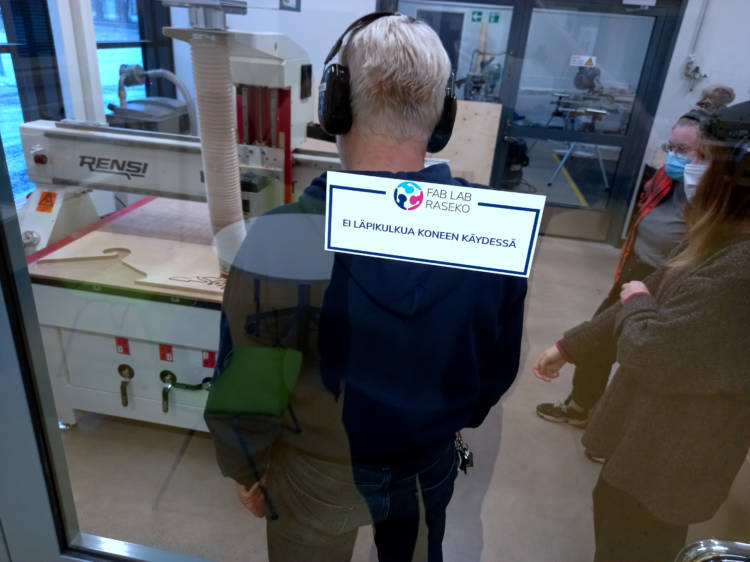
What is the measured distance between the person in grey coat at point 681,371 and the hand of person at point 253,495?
0.64 metres

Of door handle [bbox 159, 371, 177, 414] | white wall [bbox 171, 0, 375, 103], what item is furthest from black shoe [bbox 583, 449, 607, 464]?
door handle [bbox 159, 371, 177, 414]

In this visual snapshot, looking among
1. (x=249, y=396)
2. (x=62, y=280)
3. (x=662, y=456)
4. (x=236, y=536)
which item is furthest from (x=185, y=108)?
(x=662, y=456)

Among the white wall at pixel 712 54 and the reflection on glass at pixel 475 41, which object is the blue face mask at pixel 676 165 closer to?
the white wall at pixel 712 54

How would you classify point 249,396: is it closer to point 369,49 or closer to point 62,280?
point 369,49

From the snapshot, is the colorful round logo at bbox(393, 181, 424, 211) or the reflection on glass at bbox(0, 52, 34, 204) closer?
the colorful round logo at bbox(393, 181, 424, 211)

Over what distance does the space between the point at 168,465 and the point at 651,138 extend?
180cm

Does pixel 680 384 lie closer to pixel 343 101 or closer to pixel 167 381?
pixel 343 101

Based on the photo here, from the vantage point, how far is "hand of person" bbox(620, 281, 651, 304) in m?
0.77

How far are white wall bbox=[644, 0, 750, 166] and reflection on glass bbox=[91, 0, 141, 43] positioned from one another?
1.20 m

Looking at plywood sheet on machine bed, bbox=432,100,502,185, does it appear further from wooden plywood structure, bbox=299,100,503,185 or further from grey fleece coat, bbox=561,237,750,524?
grey fleece coat, bbox=561,237,750,524

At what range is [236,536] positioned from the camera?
4.74ft

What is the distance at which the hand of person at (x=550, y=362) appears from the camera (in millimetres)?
986

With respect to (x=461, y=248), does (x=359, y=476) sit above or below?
below

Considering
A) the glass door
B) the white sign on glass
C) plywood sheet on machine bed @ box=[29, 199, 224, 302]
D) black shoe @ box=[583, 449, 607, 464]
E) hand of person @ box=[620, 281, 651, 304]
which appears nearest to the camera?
the white sign on glass
